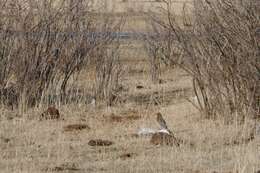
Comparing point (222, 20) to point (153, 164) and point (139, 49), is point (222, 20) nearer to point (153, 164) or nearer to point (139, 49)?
point (153, 164)

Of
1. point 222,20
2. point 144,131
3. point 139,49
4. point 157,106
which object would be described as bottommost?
point 139,49

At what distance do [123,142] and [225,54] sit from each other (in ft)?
7.74

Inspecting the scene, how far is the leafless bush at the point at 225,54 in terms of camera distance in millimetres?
9789

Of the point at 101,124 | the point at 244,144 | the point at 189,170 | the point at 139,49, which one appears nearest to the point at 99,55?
the point at 101,124

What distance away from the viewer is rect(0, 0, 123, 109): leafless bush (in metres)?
11.2

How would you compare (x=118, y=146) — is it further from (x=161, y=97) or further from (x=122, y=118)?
(x=161, y=97)

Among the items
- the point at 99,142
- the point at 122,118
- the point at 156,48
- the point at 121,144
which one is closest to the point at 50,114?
the point at 122,118

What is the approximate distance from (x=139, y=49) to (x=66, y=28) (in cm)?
1176

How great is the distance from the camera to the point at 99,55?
12992mm

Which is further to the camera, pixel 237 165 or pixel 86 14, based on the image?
pixel 86 14

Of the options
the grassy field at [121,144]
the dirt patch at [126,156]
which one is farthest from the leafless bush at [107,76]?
the dirt patch at [126,156]

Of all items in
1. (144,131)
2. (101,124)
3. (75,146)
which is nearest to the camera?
(75,146)

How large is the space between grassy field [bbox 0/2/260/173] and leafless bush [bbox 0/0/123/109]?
627 millimetres

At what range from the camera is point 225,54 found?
399 inches
